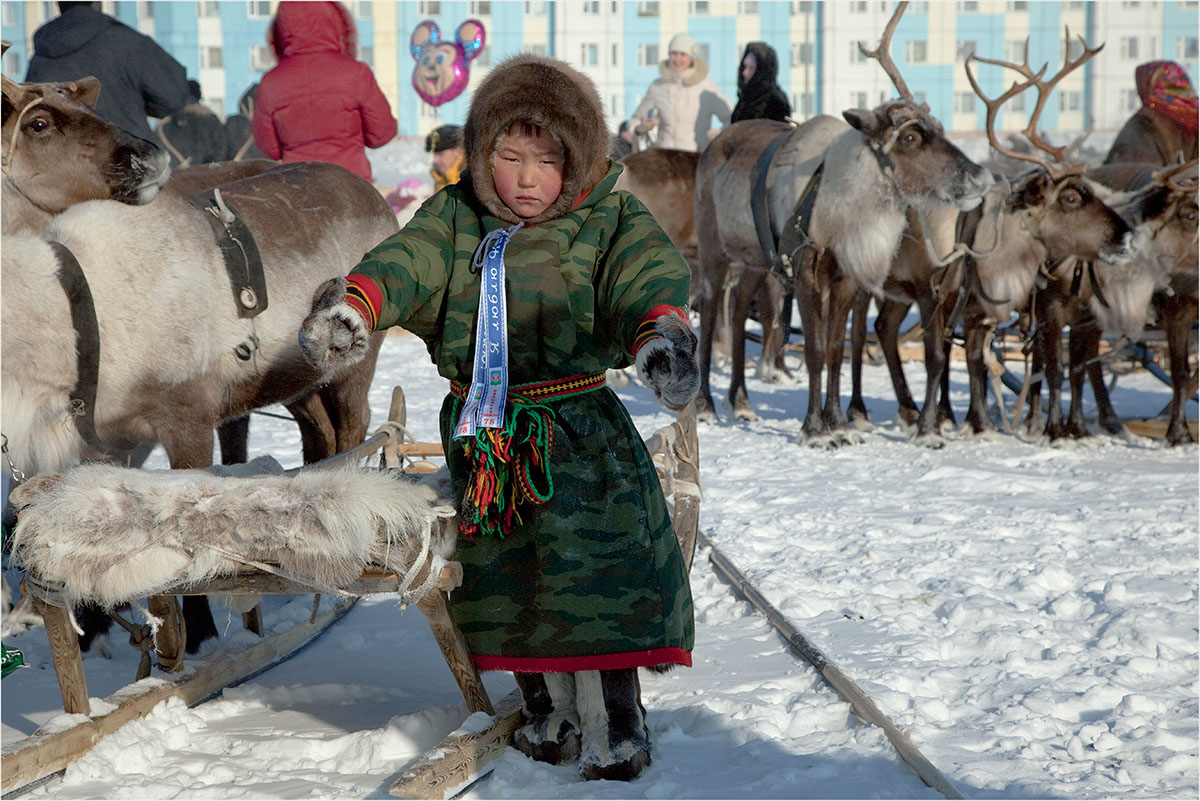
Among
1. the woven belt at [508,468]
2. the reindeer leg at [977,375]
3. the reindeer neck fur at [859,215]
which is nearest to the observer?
the woven belt at [508,468]

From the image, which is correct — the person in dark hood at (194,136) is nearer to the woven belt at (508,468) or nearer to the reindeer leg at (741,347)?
the reindeer leg at (741,347)

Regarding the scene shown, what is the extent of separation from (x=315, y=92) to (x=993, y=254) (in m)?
4.11

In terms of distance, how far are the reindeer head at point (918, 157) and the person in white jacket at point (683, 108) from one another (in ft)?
14.3

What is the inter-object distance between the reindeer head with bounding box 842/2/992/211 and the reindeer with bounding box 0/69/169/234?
4310mm

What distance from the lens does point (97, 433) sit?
3.22 metres

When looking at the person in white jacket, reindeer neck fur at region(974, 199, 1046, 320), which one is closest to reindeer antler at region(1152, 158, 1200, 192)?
reindeer neck fur at region(974, 199, 1046, 320)

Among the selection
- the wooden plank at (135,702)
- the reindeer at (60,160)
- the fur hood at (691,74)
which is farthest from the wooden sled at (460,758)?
the fur hood at (691,74)

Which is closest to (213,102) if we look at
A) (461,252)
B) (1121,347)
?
(1121,347)

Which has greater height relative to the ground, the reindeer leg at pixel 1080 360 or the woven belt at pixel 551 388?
the woven belt at pixel 551 388

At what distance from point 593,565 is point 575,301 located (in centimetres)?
58

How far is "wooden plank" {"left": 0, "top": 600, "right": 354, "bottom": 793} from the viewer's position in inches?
97.7

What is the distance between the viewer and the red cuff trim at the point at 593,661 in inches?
103

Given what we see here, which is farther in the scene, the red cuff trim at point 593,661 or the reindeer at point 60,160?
the reindeer at point 60,160

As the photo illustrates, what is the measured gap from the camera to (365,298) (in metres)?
2.45
